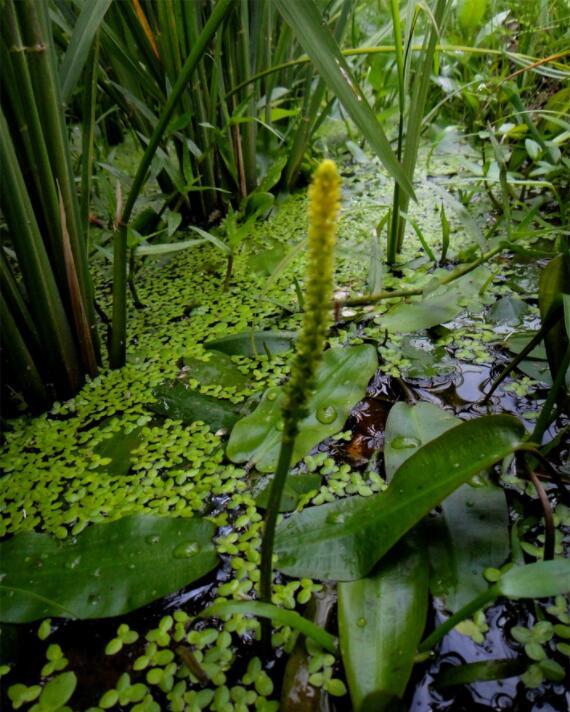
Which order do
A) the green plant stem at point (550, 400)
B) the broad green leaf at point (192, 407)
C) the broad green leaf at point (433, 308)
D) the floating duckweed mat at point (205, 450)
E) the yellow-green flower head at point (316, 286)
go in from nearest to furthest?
the yellow-green flower head at point (316, 286)
the floating duckweed mat at point (205, 450)
the green plant stem at point (550, 400)
the broad green leaf at point (192, 407)
the broad green leaf at point (433, 308)

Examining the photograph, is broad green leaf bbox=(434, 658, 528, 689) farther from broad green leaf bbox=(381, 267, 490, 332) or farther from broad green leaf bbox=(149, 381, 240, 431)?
broad green leaf bbox=(381, 267, 490, 332)

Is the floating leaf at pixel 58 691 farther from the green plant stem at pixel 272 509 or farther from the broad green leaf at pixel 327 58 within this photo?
the broad green leaf at pixel 327 58

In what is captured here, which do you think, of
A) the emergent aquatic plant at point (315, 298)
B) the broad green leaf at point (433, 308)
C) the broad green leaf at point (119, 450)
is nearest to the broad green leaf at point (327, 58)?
the emergent aquatic plant at point (315, 298)

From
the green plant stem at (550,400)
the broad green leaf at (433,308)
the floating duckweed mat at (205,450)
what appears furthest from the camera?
the broad green leaf at (433,308)

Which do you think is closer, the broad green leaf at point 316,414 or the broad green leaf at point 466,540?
the broad green leaf at point 466,540

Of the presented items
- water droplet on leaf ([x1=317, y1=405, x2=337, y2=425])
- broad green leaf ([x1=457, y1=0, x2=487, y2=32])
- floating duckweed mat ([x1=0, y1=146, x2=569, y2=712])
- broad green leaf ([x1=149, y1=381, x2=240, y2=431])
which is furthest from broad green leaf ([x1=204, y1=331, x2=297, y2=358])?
broad green leaf ([x1=457, y1=0, x2=487, y2=32])

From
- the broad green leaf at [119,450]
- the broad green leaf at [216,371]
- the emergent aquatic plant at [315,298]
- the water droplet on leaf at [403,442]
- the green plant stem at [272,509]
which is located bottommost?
the broad green leaf at [119,450]

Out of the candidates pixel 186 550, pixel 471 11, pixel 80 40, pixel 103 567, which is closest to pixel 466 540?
pixel 186 550
